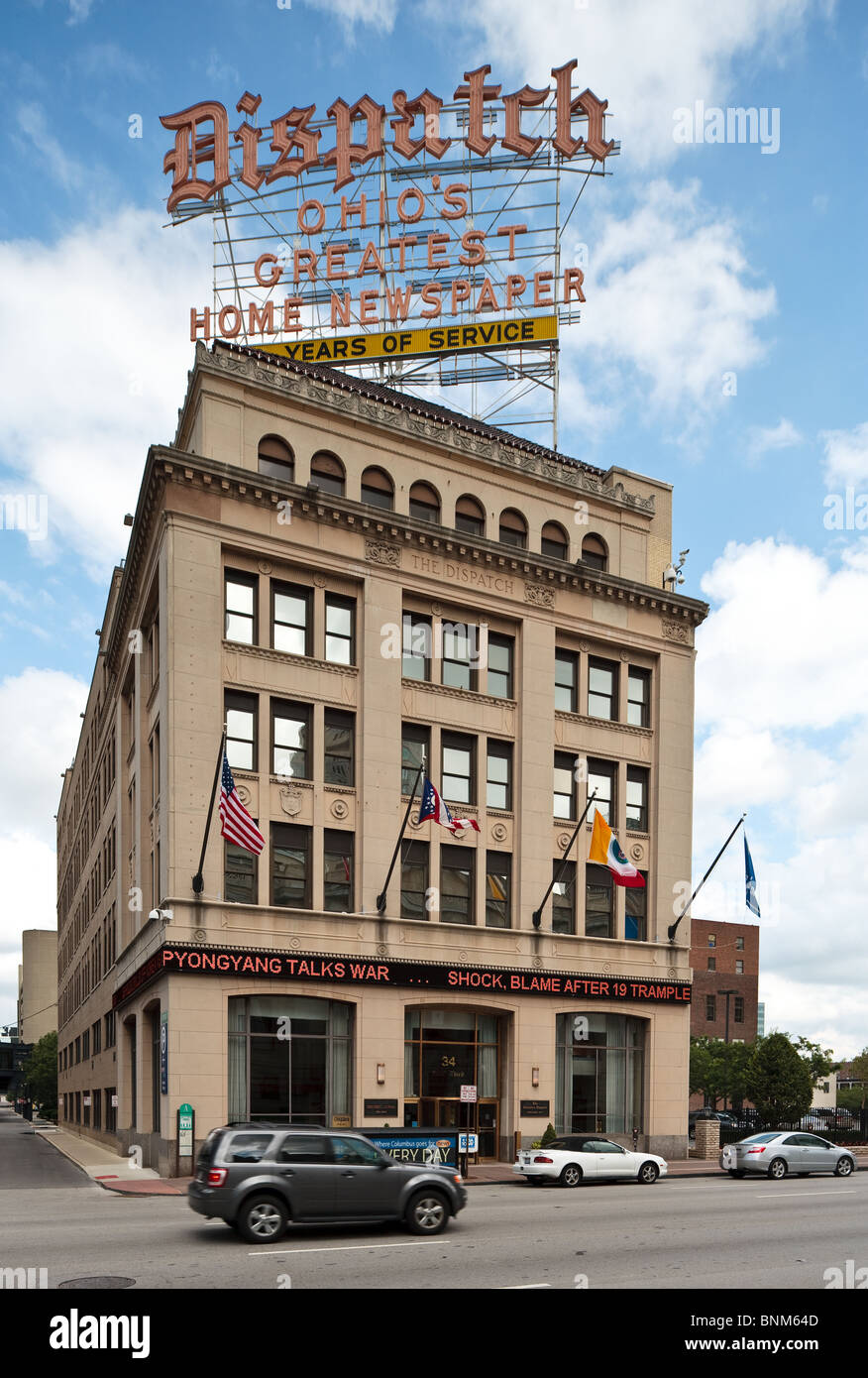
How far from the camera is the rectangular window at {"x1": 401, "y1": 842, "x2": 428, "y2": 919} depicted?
36.6 m

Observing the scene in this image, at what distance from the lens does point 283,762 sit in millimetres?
35125

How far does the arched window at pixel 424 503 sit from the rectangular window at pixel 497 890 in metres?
11.2

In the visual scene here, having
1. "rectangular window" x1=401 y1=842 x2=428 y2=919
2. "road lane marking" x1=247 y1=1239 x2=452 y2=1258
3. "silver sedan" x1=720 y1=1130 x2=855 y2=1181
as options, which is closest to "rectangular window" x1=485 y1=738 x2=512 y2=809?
"rectangular window" x1=401 y1=842 x2=428 y2=919

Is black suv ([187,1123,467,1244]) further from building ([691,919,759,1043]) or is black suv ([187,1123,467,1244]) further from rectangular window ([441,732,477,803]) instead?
building ([691,919,759,1043])

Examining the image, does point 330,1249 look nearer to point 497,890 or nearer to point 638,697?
point 497,890

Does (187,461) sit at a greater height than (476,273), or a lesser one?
lesser

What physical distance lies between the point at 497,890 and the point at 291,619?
1088cm

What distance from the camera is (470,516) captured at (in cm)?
4084

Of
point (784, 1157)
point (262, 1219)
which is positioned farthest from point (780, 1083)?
point (262, 1219)

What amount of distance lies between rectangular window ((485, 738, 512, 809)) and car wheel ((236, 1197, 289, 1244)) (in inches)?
873

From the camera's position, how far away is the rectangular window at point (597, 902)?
40688 mm

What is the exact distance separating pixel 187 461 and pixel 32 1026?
18239cm
